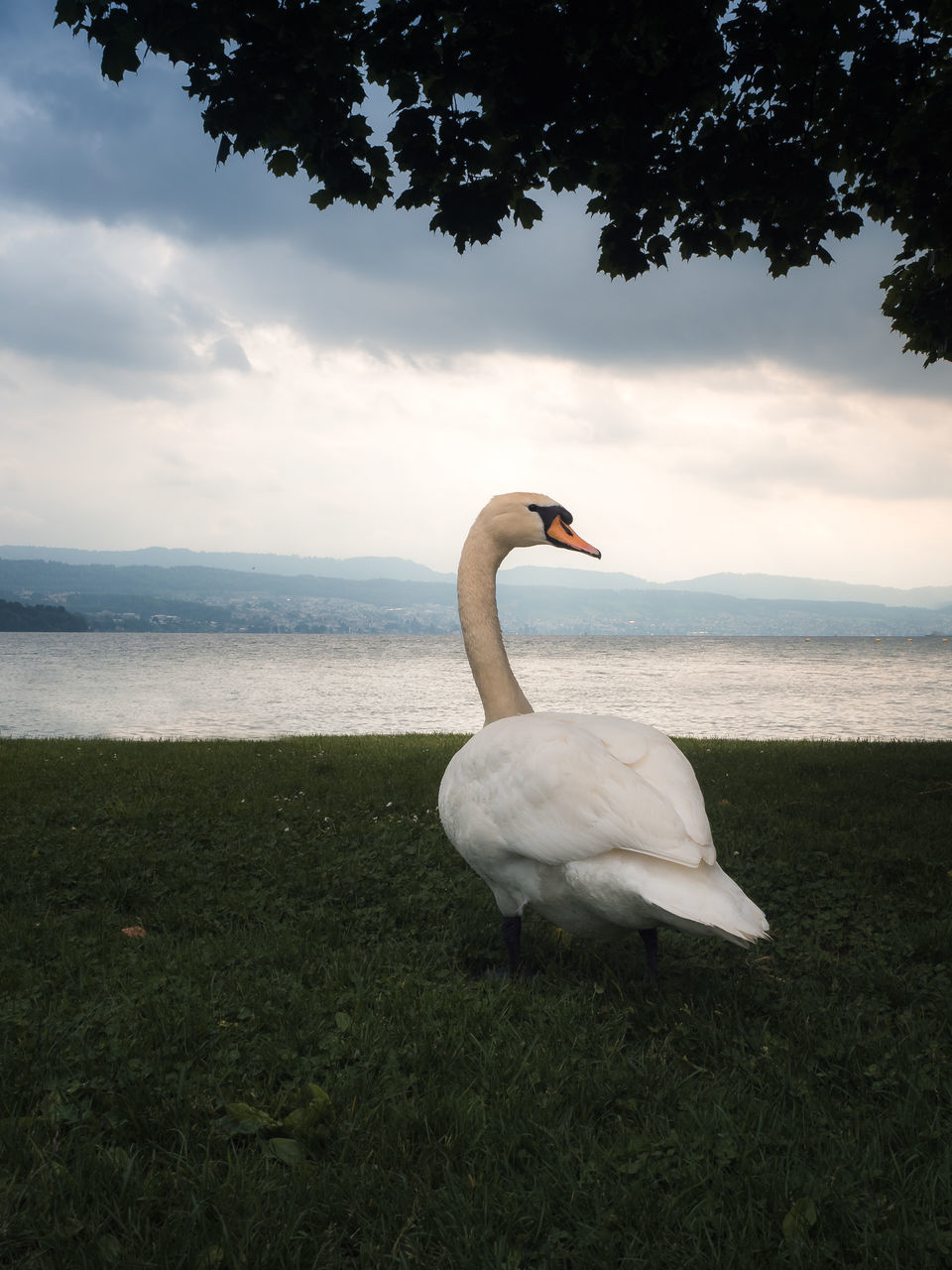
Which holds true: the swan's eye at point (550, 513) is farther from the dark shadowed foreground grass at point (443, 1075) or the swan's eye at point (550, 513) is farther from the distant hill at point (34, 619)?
the distant hill at point (34, 619)

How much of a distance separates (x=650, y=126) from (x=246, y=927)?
6.97 metres

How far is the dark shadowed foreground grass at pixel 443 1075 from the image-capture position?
8.33ft

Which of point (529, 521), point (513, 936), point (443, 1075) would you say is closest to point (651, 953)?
point (513, 936)

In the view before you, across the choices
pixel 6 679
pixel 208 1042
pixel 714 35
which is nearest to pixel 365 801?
pixel 208 1042

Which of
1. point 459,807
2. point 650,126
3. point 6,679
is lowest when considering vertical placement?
point 6,679

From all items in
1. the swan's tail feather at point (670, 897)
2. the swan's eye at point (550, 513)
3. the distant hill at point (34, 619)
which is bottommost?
the distant hill at point (34, 619)

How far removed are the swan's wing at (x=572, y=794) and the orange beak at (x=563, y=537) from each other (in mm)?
1607

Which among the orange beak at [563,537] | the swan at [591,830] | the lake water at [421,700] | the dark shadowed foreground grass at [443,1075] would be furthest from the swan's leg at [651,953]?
the lake water at [421,700]

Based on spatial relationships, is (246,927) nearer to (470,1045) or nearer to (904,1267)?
(470,1045)

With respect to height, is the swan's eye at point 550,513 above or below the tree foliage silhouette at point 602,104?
below

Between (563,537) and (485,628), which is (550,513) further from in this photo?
(485,628)

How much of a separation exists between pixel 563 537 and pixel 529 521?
0.27m

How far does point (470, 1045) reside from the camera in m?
3.61

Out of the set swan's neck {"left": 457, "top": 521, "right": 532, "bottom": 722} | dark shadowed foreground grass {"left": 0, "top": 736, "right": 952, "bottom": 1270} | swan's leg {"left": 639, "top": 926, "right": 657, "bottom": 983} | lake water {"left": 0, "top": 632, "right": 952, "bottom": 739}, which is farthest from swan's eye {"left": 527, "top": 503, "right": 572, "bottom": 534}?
lake water {"left": 0, "top": 632, "right": 952, "bottom": 739}
